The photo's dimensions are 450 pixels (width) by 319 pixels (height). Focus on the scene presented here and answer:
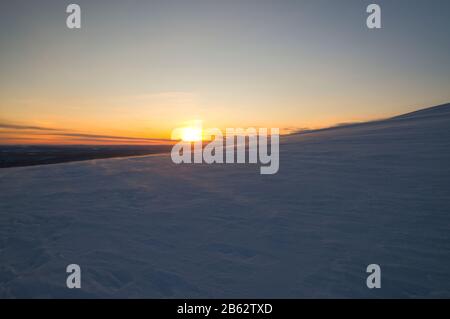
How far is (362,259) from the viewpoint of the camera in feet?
12.1

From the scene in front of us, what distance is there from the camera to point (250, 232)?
4609 millimetres

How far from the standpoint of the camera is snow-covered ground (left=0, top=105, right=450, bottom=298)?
11.3ft

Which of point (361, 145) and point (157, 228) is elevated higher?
point (361, 145)

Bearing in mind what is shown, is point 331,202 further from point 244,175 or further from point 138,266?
point 138,266

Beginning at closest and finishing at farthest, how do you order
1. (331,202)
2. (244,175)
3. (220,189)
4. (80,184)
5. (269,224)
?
(269,224)
(331,202)
(220,189)
(244,175)
(80,184)

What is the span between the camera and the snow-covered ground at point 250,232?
136 inches
